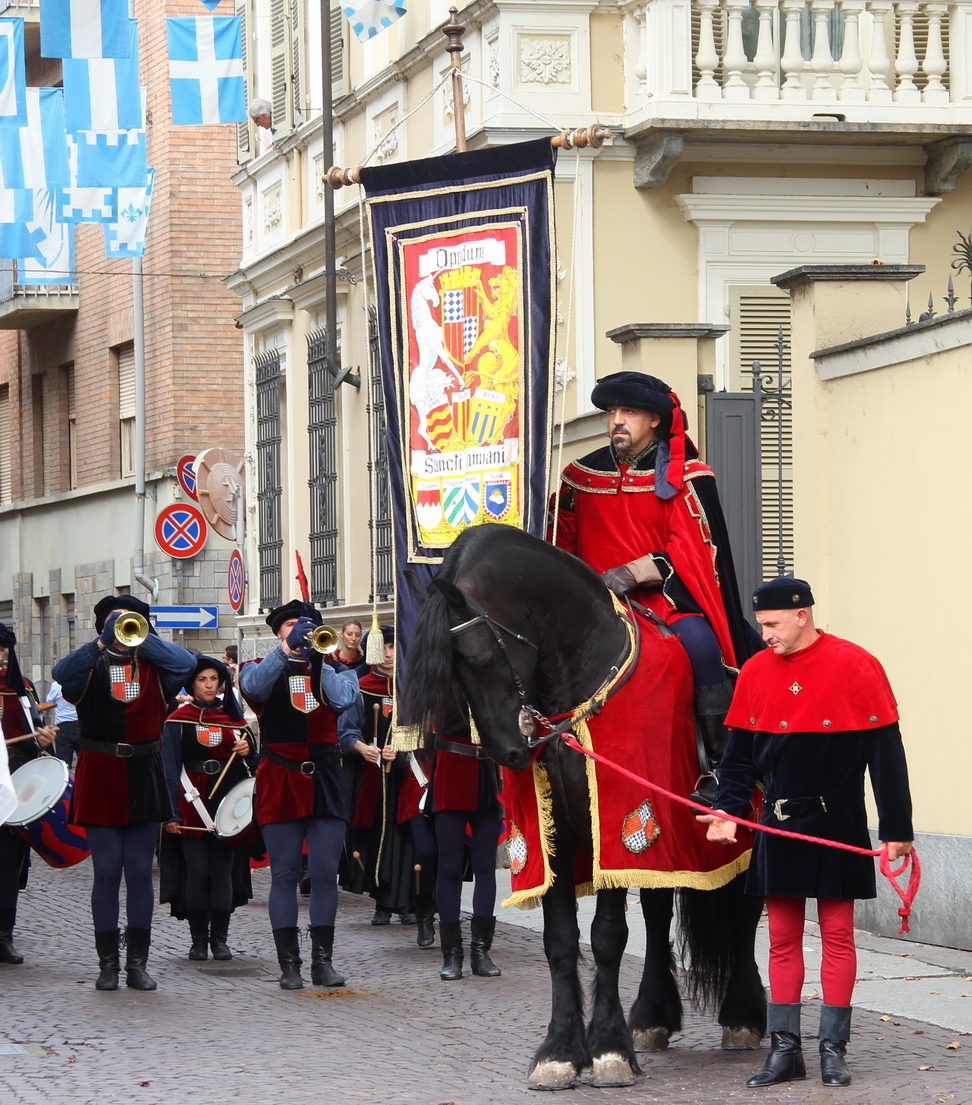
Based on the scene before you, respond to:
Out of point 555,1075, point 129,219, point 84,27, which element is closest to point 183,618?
point 129,219

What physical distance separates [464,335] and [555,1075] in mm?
4743

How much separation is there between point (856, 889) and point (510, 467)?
13.4 ft

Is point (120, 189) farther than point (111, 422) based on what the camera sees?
No

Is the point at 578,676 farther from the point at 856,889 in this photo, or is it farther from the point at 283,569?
the point at 283,569

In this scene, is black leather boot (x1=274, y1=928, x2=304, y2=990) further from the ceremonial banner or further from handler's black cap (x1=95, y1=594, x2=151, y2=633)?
the ceremonial banner

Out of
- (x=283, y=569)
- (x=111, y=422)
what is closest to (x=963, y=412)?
(x=283, y=569)

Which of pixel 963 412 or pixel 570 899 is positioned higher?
pixel 963 412

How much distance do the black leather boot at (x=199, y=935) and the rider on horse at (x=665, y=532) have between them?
161 inches

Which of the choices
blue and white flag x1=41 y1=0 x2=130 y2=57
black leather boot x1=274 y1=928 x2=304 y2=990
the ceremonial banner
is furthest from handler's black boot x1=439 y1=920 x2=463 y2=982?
blue and white flag x1=41 y1=0 x2=130 y2=57

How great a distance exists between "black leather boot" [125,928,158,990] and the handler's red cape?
3.13 meters

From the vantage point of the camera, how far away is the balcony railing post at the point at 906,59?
15570mm

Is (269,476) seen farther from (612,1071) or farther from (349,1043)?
(612,1071)

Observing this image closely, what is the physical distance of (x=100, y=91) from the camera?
Result: 21344 mm

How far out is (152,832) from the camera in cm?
1022
